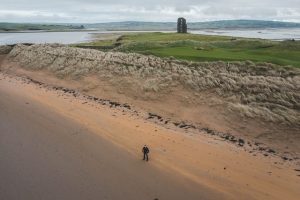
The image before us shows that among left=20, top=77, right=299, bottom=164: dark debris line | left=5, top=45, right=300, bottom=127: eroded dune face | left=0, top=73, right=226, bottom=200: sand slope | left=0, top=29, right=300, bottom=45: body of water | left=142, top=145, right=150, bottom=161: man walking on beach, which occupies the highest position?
left=5, top=45, right=300, bottom=127: eroded dune face

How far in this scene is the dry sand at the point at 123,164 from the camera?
10312mm

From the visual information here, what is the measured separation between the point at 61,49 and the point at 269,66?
676 inches

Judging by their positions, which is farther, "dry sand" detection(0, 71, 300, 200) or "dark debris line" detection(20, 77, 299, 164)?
"dark debris line" detection(20, 77, 299, 164)

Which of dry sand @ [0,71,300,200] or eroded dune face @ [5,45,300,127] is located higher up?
eroded dune face @ [5,45,300,127]

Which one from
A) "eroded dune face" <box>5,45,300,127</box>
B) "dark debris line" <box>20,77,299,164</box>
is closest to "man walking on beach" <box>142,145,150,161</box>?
"dark debris line" <box>20,77,299,164</box>

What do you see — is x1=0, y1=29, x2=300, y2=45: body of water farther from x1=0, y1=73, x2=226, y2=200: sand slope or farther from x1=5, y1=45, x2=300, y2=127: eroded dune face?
x1=0, y1=73, x2=226, y2=200: sand slope

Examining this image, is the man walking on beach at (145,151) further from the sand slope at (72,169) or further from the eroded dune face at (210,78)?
the eroded dune face at (210,78)

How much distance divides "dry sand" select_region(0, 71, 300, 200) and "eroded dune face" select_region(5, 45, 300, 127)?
9.71 feet

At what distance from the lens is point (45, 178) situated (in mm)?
11039

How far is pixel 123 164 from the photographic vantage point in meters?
12.1

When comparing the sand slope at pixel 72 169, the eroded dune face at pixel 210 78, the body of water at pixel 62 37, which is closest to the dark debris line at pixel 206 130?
the eroded dune face at pixel 210 78

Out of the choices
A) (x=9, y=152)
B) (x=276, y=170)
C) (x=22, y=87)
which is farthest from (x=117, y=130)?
(x=22, y=87)

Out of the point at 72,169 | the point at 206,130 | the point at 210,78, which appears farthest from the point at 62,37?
the point at 72,169

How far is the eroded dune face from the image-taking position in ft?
52.3
